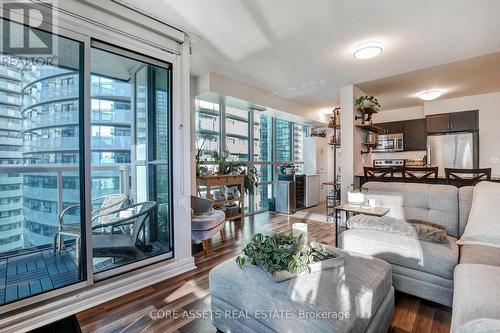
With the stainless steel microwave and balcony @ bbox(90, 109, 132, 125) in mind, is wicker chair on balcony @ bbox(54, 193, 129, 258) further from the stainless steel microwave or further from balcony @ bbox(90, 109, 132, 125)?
the stainless steel microwave

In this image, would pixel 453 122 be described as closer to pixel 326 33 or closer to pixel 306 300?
pixel 326 33

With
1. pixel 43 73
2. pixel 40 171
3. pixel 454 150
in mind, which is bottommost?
pixel 40 171

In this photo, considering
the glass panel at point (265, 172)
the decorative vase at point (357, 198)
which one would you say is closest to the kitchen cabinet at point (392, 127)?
the glass panel at point (265, 172)

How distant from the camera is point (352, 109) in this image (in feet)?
13.5

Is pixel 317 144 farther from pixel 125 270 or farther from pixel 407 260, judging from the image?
pixel 125 270

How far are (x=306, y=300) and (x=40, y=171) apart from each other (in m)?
2.38

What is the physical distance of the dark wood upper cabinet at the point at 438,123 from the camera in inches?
205

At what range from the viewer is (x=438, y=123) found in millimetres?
5312

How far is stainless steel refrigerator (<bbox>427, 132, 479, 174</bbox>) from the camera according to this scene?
192 inches

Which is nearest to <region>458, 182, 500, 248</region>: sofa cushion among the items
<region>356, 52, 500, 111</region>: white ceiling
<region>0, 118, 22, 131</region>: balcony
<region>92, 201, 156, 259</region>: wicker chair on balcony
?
<region>356, 52, 500, 111</region>: white ceiling

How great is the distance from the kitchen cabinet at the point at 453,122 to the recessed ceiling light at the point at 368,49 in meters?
3.60

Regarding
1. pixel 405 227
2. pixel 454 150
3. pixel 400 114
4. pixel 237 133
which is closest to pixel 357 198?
pixel 405 227

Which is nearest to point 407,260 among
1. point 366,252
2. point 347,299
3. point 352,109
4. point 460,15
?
point 366,252

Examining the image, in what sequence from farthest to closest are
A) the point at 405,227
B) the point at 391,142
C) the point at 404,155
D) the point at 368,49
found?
the point at 404,155, the point at 391,142, the point at 368,49, the point at 405,227
